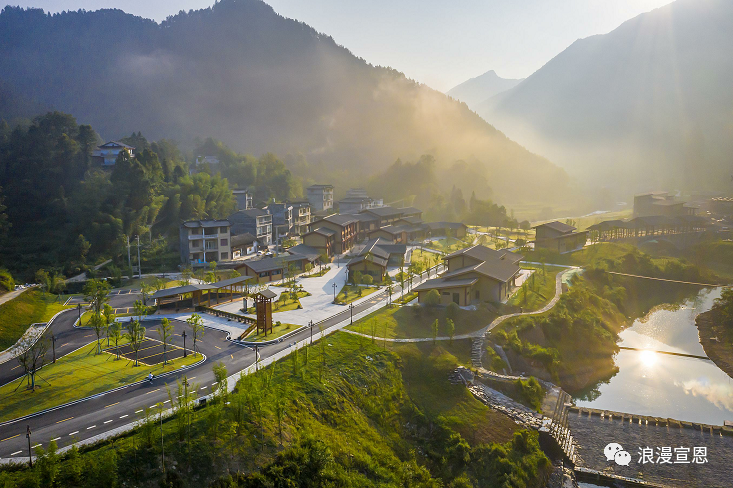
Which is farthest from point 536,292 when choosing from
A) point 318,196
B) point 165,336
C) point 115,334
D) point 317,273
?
point 318,196

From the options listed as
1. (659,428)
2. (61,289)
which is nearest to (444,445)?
(659,428)

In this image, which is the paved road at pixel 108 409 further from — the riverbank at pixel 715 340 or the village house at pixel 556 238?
the village house at pixel 556 238

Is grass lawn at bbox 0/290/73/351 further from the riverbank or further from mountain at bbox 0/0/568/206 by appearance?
mountain at bbox 0/0/568/206

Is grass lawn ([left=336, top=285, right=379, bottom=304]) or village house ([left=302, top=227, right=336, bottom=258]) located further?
village house ([left=302, top=227, right=336, bottom=258])

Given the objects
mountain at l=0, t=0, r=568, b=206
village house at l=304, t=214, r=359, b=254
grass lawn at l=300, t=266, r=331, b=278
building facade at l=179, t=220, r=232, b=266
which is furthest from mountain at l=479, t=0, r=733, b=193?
building facade at l=179, t=220, r=232, b=266

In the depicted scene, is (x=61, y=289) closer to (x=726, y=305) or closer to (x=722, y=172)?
(x=726, y=305)

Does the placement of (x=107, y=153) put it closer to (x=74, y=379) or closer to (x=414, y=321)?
(x=74, y=379)
